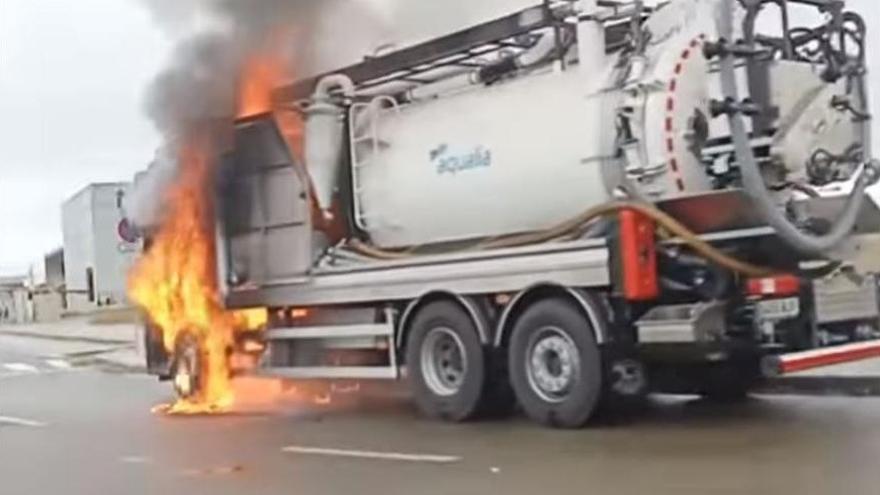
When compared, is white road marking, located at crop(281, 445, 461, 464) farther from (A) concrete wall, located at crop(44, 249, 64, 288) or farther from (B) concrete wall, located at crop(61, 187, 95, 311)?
(A) concrete wall, located at crop(44, 249, 64, 288)

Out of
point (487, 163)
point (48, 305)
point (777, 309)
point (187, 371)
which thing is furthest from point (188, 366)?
point (48, 305)

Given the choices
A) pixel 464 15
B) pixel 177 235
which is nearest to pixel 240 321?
pixel 177 235

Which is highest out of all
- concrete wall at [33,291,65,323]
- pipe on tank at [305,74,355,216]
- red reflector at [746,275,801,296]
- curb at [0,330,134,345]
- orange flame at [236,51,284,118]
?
orange flame at [236,51,284,118]

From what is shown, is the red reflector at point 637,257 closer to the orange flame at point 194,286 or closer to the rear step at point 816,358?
the rear step at point 816,358

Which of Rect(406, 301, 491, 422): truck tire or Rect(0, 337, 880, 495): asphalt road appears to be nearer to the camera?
Rect(0, 337, 880, 495): asphalt road

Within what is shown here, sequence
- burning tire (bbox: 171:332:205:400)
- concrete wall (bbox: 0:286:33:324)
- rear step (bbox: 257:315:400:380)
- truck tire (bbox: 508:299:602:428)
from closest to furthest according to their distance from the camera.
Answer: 1. truck tire (bbox: 508:299:602:428)
2. rear step (bbox: 257:315:400:380)
3. burning tire (bbox: 171:332:205:400)
4. concrete wall (bbox: 0:286:33:324)

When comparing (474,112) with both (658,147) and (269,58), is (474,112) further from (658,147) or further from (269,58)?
(269,58)

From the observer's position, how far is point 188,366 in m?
14.4

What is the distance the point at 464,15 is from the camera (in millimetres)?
14234

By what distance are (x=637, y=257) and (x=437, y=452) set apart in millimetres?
1917

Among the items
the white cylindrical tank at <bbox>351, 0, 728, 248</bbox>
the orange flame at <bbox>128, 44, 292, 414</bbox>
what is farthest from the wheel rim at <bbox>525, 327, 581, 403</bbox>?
the orange flame at <bbox>128, 44, 292, 414</bbox>

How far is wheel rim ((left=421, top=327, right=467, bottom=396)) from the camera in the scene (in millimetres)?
12047

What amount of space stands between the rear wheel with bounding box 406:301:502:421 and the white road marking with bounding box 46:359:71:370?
14.3 m

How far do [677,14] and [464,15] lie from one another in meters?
3.73
